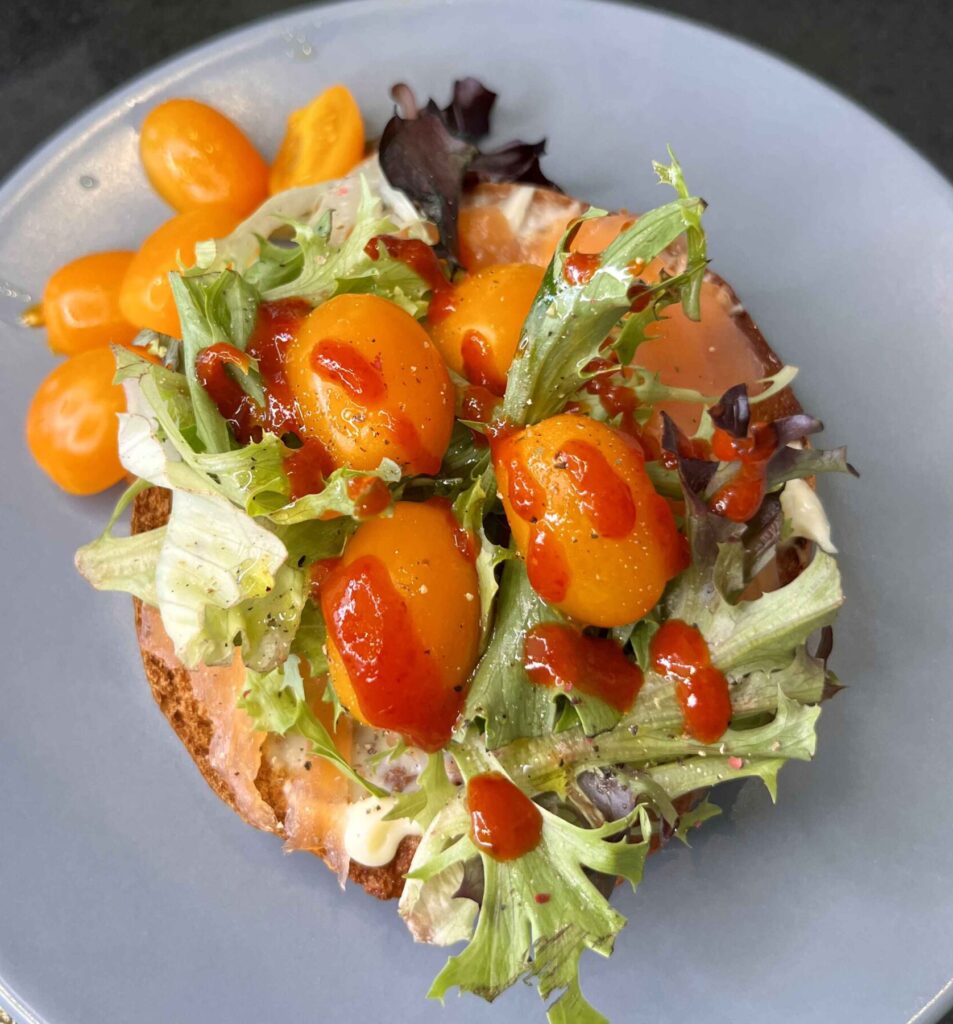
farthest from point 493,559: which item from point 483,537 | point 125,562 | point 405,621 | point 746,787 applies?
point 746,787

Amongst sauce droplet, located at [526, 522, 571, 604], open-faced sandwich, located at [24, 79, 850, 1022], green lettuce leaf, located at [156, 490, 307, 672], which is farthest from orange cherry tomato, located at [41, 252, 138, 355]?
sauce droplet, located at [526, 522, 571, 604]

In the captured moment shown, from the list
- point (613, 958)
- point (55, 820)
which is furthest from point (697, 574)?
point (55, 820)

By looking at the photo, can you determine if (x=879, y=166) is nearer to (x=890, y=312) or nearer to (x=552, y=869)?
(x=890, y=312)

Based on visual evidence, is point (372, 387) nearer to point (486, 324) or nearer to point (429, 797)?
point (486, 324)

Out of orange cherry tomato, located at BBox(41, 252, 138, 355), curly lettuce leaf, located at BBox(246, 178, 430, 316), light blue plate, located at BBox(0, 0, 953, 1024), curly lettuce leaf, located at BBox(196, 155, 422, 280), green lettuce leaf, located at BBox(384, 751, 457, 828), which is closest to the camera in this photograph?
green lettuce leaf, located at BBox(384, 751, 457, 828)

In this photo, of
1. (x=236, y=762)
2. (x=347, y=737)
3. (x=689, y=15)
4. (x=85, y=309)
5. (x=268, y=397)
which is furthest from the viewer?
(x=689, y=15)

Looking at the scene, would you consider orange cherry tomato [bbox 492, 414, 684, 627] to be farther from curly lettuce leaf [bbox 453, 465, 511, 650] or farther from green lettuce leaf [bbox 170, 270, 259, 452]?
green lettuce leaf [bbox 170, 270, 259, 452]

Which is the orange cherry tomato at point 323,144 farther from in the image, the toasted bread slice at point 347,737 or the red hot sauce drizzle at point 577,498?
the red hot sauce drizzle at point 577,498
